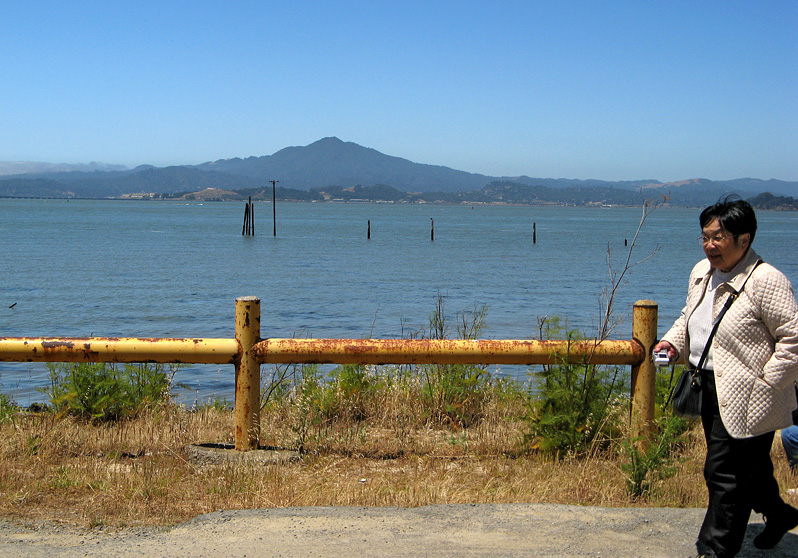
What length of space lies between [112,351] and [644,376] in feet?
12.0

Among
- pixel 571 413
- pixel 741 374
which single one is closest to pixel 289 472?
pixel 571 413

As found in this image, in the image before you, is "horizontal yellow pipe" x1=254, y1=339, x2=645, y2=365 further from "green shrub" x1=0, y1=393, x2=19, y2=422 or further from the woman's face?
"green shrub" x1=0, y1=393, x2=19, y2=422

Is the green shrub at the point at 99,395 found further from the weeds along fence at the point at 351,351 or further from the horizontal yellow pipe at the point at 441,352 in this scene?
the horizontal yellow pipe at the point at 441,352

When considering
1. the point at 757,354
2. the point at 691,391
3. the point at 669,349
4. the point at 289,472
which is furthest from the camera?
the point at 289,472

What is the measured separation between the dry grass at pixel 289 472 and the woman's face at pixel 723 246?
1.64 metres

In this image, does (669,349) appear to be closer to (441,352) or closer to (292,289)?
(441,352)

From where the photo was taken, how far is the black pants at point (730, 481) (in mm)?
3537

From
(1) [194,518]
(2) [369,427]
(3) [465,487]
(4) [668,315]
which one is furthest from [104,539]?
(4) [668,315]

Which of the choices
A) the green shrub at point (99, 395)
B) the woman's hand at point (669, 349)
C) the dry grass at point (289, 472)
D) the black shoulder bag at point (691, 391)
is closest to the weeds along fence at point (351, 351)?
the dry grass at point (289, 472)

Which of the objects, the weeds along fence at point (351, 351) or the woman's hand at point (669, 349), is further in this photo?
the weeds along fence at point (351, 351)

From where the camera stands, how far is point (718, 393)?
3.51 m

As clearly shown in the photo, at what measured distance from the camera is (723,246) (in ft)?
11.7

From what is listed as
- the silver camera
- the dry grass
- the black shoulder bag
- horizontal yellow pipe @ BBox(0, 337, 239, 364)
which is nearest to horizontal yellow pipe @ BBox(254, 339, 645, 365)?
horizontal yellow pipe @ BBox(0, 337, 239, 364)

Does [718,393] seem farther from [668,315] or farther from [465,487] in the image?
[668,315]
